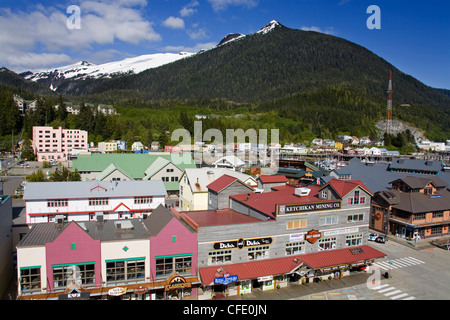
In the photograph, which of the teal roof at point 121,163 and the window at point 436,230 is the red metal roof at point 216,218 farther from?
the teal roof at point 121,163

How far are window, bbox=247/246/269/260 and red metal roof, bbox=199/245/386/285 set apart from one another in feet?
0.99

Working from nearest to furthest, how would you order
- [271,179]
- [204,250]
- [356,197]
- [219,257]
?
[204,250] → [219,257] → [356,197] → [271,179]

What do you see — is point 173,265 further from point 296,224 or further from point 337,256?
point 337,256

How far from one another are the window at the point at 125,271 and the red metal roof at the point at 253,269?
11.8ft

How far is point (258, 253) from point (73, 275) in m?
11.3

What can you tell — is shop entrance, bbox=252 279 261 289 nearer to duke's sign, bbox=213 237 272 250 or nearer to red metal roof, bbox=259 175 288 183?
duke's sign, bbox=213 237 272 250

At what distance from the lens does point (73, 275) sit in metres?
18.2

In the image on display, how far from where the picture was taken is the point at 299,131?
6639 inches

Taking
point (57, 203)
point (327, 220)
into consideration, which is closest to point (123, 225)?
point (327, 220)

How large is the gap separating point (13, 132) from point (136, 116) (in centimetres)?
5665

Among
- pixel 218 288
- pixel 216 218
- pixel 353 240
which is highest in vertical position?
pixel 216 218

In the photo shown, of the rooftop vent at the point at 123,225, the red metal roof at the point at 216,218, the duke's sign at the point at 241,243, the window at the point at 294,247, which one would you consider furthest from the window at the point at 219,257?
the rooftop vent at the point at 123,225

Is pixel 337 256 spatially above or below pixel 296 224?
below
